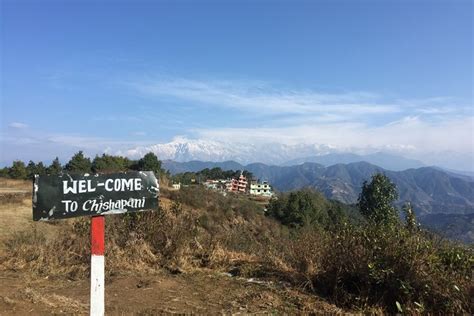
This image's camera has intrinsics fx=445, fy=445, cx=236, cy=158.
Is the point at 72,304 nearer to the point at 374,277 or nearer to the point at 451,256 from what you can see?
the point at 374,277

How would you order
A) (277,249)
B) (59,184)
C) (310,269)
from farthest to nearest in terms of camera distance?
(277,249), (310,269), (59,184)

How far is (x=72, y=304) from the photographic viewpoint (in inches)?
206

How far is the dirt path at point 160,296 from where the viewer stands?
16.8 ft

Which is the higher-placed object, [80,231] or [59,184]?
[59,184]

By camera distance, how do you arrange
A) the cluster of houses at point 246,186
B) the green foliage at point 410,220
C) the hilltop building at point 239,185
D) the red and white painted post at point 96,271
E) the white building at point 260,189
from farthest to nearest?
the white building at point 260,189, the cluster of houses at point 246,186, the hilltop building at point 239,185, the green foliage at point 410,220, the red and white painted post at point 96,271

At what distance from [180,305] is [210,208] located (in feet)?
95.2

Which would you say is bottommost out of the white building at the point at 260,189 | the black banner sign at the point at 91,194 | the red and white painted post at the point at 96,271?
the white building at the point at 260,189

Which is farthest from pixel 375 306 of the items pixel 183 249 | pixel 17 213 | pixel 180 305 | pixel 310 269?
pixel 17 213

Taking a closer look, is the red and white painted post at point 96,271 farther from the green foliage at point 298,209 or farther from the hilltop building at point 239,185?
the hilltop building at point 239,185

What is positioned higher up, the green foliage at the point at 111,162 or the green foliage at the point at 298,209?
the green foliage at the point at 111,162

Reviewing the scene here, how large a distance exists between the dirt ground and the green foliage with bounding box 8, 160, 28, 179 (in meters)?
42.5

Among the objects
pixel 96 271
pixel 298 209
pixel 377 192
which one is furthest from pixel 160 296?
pixel 298 209

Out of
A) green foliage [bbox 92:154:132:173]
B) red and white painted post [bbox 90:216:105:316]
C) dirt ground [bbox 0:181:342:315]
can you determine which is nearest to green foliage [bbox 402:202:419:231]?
dirt ground [bbox 0:181:342:315]

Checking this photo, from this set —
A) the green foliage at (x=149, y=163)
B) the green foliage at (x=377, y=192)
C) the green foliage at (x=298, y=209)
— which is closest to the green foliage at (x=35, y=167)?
the green foliage at (x=149, y=163)
